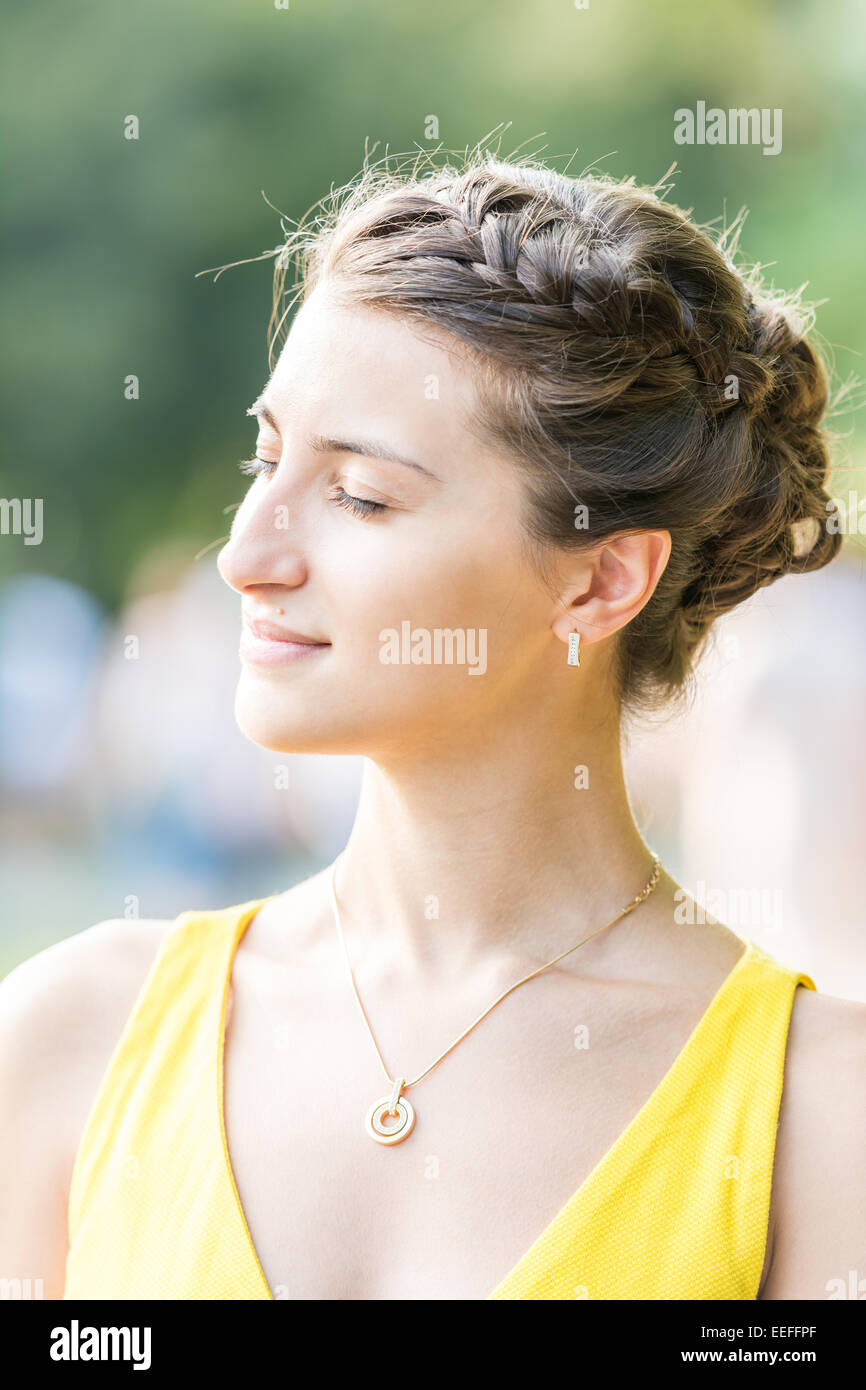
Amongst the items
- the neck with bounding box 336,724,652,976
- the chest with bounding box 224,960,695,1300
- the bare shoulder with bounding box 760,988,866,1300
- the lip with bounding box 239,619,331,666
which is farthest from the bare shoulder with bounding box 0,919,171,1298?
the bare shoulder with bounding box 760,988,866,1300

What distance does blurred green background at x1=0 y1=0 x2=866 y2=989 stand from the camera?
3.09 meters

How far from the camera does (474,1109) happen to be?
38.3 inches

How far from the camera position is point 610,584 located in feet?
3.41

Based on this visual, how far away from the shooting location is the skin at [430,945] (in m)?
0.92

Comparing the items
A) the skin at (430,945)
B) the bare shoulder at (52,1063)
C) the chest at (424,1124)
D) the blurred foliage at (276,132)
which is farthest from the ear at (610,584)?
the blurred foliage at (276,132)

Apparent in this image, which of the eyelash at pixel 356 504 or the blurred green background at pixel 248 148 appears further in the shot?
the blurred green background at pixel 248 148

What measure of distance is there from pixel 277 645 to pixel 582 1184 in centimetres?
45

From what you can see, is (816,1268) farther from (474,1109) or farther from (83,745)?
(83,745)

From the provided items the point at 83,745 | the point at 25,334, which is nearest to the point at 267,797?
the point at 83,745

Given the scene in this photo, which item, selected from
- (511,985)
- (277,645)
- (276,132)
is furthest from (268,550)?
(276,132)

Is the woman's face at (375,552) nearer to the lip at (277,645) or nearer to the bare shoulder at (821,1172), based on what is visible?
the lip at (277,645)

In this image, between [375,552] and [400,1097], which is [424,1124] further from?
[375,552]
